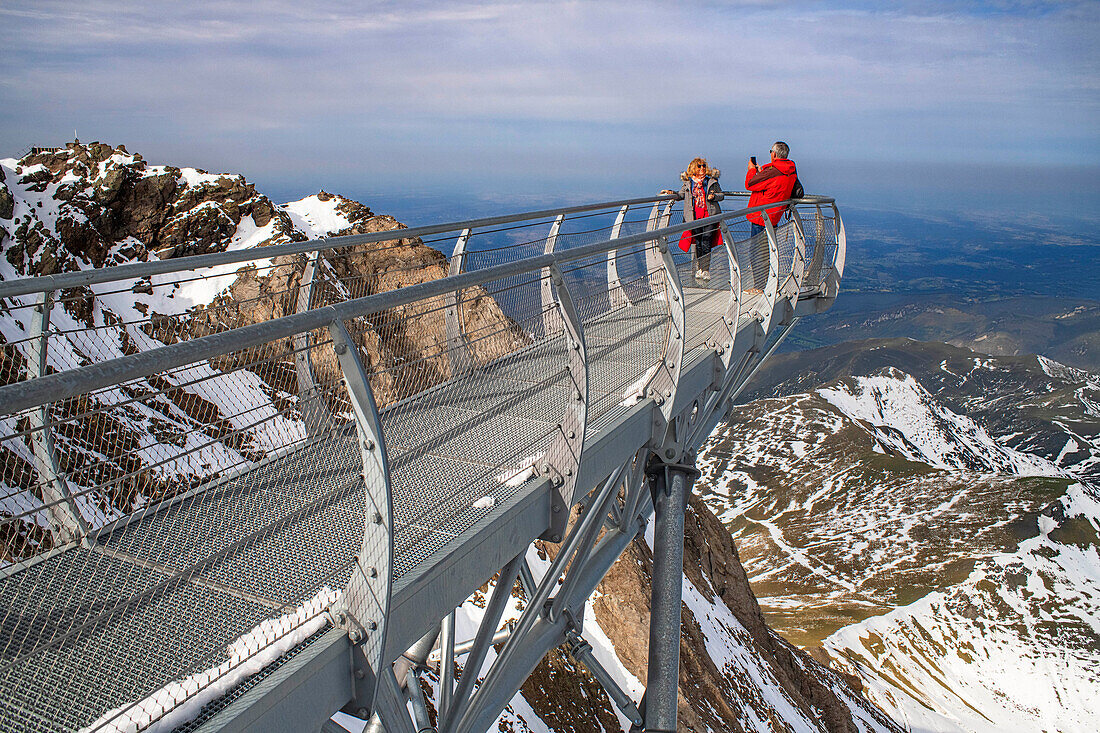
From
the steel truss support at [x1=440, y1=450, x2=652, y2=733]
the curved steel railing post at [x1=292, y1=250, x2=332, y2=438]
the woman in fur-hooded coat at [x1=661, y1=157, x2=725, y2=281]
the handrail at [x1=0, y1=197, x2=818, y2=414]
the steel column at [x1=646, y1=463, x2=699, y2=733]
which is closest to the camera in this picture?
the handrail at [x1=0, y1=197, x2=818, y2=414]

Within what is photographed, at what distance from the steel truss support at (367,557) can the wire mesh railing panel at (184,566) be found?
0.42ft

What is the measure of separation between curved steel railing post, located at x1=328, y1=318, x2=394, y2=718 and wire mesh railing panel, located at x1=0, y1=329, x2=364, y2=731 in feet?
0.42

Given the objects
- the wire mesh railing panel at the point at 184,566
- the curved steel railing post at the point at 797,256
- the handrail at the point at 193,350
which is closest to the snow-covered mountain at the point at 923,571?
the curved steel railing post at the point at 797,256

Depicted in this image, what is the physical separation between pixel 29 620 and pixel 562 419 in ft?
8.34

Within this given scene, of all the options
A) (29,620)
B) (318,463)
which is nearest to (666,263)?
(318,463)

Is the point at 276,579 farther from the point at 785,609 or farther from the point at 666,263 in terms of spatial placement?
the point at 785,609

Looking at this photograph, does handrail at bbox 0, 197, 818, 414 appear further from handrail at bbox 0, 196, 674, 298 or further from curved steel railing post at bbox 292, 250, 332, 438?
handrail at bbox 0, 196, 674, 298

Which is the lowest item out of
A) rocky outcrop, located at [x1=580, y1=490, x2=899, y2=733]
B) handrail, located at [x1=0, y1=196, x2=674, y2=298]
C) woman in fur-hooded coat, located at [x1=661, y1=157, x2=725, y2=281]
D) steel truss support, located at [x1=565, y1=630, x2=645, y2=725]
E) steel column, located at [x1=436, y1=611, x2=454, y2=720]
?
rocky outcrop, located at [x1=580, y1=490, x2=899, y2=733]

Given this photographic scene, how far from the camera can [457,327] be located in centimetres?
554

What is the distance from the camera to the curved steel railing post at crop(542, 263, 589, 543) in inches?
158

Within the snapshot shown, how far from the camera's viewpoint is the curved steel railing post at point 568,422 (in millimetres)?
4023

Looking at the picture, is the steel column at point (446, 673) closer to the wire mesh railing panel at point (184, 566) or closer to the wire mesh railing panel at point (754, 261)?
the wire mesh railing panel at point (184, 566)

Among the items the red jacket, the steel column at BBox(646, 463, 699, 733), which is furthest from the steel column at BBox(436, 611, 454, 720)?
the red jacket

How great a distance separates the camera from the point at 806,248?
10312 millimetres
